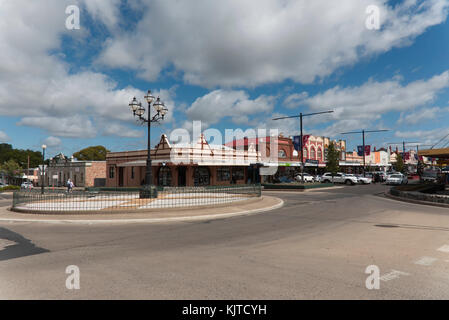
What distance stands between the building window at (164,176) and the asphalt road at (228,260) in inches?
926

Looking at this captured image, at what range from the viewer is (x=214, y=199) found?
15.7m

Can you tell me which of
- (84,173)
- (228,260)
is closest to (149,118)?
(228,260)

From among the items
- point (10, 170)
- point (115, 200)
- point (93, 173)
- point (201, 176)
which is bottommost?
point (115, 200)

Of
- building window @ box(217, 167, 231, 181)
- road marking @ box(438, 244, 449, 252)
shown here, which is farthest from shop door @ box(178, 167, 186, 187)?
road marking @ box(438, 244, 449, 252)

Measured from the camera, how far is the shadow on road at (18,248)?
6.27 m

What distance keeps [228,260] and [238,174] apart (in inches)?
1265

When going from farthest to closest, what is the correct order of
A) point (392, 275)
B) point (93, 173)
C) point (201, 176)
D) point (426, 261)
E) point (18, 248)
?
point (93, 173)
point (201, 176)
point (18, 248)
point (426, 261)
point (392, 275)

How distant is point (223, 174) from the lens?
36000 millimetres

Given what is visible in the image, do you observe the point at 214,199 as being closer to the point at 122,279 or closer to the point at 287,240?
the point at 287,240

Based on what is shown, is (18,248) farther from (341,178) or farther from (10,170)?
(10,170)

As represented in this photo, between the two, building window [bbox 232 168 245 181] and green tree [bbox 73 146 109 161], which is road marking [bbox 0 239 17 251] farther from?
green tree [bbox 73 146 109 161]

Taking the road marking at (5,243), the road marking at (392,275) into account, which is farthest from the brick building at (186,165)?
the road marking at (392,275)

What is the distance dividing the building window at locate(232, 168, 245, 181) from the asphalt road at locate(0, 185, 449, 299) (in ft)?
89.3
